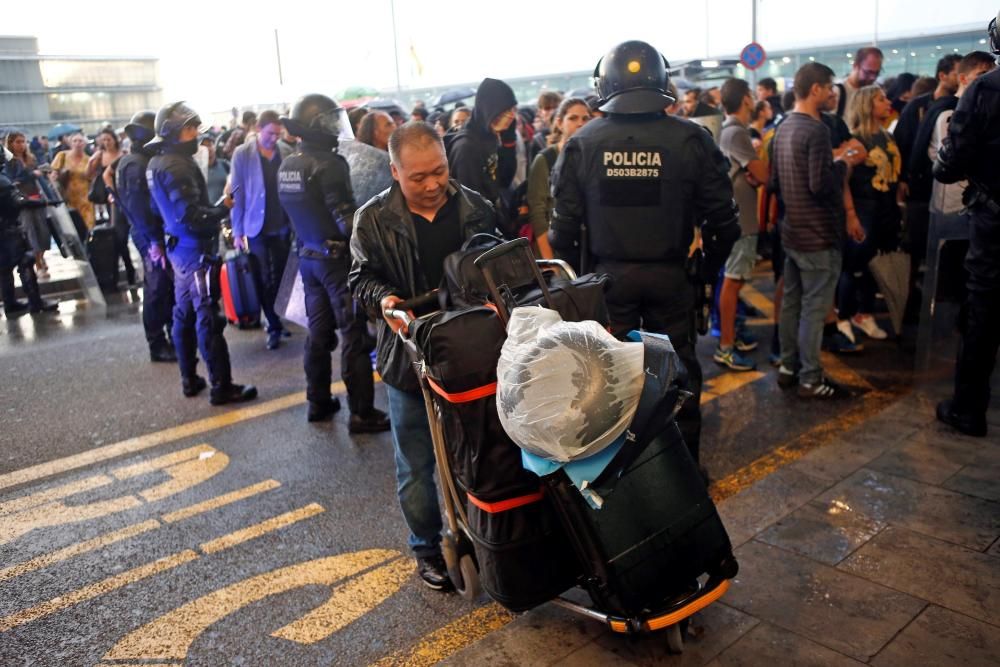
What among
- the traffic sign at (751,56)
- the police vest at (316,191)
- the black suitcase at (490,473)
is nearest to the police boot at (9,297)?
the police vest at (316,191)

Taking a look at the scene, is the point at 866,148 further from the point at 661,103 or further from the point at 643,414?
the point at 643,414

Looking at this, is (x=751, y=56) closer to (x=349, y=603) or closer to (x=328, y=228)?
(x=328, y=228)

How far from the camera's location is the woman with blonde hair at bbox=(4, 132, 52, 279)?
11.0 meters

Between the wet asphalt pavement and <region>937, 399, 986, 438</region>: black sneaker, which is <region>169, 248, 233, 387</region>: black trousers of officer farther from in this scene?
<region>937, 399, 986, 438</region>: black sneaker

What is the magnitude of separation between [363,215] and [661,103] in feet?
4.90

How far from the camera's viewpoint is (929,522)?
383 cm

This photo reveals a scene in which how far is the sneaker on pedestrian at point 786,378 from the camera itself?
5.88m

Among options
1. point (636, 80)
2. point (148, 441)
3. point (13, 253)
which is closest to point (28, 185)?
point (13, 253)

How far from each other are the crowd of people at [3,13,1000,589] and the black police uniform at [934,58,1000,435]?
2 centimetres

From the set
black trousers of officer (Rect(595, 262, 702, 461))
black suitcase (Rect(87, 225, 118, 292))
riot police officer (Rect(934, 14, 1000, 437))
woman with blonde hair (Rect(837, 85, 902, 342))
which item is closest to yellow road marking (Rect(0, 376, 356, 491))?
black trousers of officer (Rect(595, 262, 702, 461))

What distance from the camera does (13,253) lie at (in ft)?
32.1

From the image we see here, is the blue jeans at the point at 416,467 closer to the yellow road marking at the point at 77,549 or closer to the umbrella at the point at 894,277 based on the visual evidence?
the yellow road marking at the point at 77,549

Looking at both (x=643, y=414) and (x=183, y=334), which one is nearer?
(x=643, y=414)

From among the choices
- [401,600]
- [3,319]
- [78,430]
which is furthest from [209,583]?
[3,319]
